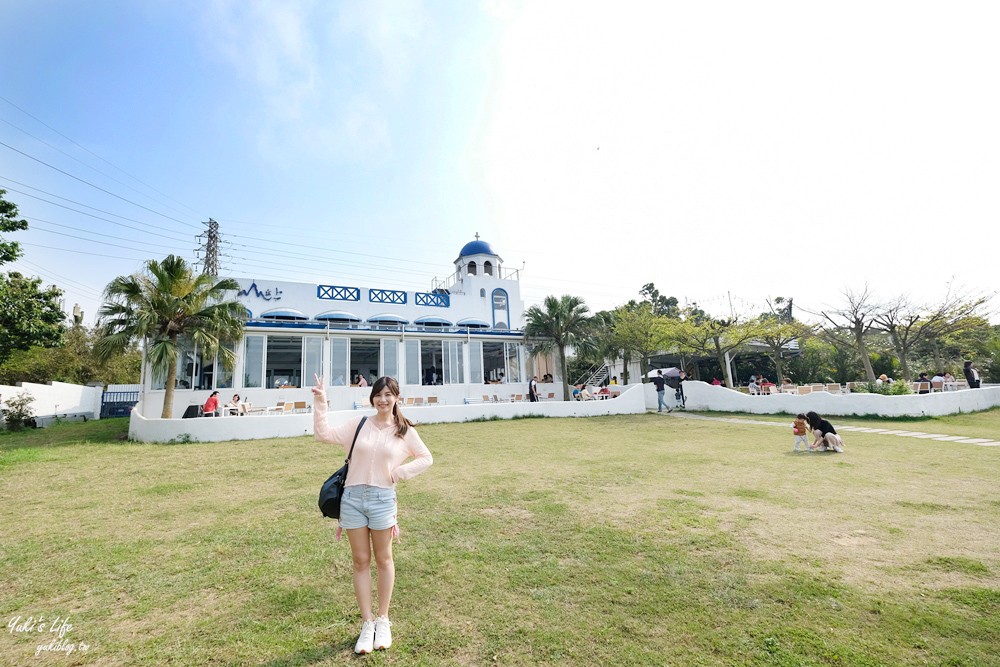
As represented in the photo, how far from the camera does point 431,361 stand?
82.4 feet

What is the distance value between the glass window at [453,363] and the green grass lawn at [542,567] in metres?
14.2

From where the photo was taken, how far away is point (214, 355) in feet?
45.5

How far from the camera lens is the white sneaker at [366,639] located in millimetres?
2562

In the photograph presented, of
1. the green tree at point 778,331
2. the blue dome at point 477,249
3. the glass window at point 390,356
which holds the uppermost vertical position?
the blue dome at point 477,249

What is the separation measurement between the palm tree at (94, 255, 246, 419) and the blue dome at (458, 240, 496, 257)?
1669 cm

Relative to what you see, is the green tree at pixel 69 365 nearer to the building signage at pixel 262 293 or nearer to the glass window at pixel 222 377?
Result: the building signage at pixel 262 293

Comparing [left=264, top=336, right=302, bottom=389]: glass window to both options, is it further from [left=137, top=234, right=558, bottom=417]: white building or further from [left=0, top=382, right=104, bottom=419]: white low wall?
[left=0, top=382, right=104, bottom=419]: white low wall

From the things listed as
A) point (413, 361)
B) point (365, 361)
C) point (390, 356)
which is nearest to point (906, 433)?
point (413, 361)

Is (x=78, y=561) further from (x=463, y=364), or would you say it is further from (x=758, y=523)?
(x=463, y=364)

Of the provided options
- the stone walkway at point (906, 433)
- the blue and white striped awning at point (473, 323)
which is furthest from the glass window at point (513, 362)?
the stone walkway at point (906, 433)

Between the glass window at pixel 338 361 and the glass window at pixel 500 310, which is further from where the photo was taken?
the glass window at pixel 500 310

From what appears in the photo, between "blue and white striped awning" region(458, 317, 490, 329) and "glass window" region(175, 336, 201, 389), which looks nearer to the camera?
"glass window" region(175, 336, 201, 389)

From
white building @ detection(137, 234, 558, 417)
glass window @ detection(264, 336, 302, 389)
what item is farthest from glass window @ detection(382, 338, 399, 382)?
glass window @ detection(264, 336, 302, 389)

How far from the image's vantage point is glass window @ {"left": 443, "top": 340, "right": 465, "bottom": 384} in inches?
854
